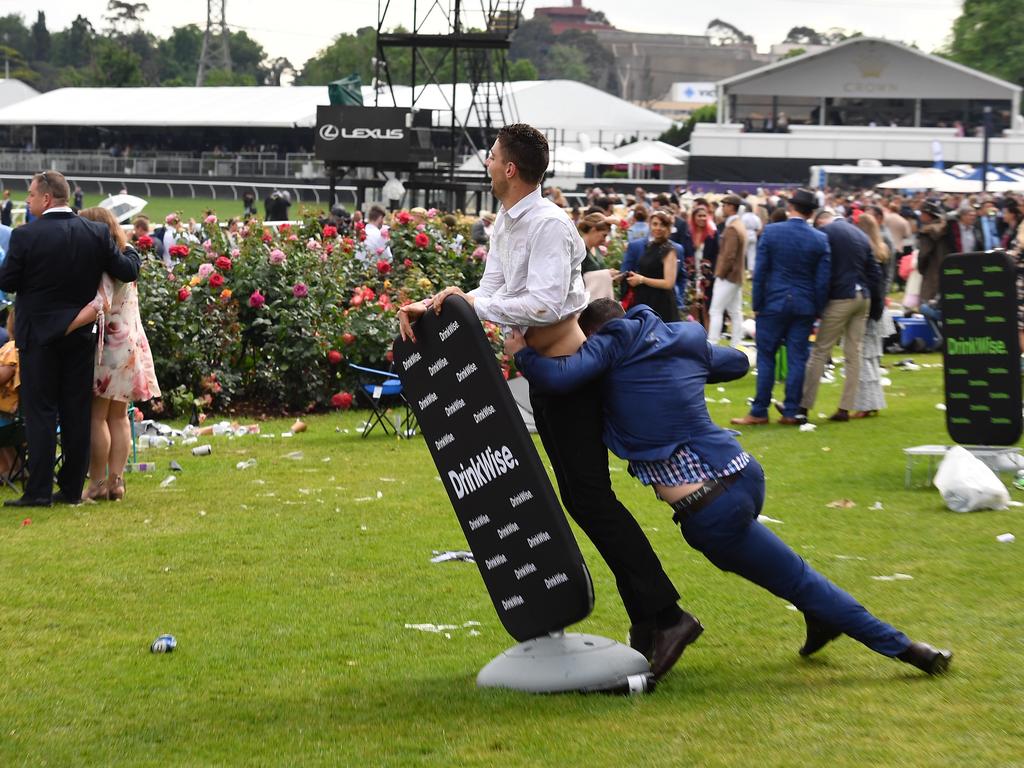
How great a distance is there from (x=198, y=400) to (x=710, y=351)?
8.87 metres

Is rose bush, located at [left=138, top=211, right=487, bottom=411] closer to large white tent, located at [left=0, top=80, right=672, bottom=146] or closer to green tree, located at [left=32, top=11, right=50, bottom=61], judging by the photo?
large white tent, located at [left=0, top=80, right=672, bottom=146]

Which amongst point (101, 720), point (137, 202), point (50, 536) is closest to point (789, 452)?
point (50, 536)

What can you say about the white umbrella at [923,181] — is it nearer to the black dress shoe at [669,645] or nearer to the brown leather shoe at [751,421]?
the brown leather shoe at [751,421]

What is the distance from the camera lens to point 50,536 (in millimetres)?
8664

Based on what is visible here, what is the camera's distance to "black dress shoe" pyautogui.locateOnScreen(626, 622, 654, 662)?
229 inches

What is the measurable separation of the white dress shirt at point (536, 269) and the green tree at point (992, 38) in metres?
109

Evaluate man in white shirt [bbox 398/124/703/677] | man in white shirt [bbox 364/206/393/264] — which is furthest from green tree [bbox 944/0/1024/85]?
man in white shirt [bbox 398/124/703/677]

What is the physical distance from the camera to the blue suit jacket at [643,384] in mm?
5445

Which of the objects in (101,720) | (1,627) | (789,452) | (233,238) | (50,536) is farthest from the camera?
(233,238)

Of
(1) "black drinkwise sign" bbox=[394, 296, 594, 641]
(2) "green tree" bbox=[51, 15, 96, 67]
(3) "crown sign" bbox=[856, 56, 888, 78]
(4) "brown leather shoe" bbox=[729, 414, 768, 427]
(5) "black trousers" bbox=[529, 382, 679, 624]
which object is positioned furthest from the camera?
(2) "green tree" bbox=[51, 15, 96, 67]

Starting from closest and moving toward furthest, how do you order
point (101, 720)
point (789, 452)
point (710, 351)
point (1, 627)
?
1. point (101, 720)
2. point (710, 351)
3. point (1, 627)
4. point (789, 452)

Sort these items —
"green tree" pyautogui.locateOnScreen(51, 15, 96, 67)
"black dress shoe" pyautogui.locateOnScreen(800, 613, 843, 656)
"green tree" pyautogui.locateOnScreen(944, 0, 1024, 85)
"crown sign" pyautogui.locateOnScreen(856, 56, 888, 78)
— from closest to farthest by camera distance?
"black dress shoe" pyautogui.locateOnScreen(800, 613, 843, 656), "crown sign" pyautogui.locateOnScreen(856, 56, 888, 78), "green tree" pyautogui.locateOnScreen(944, 0, 1024, 85), "green tree" pyautogui.locateOnScreen(51, 15, 96, 67)

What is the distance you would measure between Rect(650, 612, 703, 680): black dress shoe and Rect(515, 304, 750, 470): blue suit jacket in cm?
64

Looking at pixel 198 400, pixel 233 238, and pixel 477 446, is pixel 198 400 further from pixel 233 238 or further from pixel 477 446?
pixel 477 446
